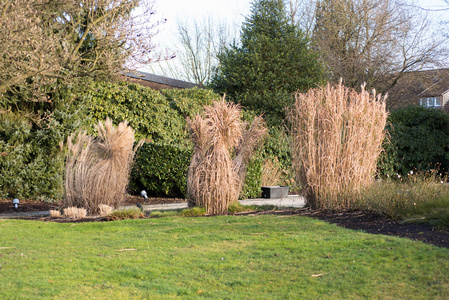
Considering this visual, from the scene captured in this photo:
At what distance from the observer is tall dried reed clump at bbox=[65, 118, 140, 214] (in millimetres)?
8055

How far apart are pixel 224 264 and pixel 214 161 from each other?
11.2ft

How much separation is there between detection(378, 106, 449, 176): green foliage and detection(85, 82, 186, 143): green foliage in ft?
28.6

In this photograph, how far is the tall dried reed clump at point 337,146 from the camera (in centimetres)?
743

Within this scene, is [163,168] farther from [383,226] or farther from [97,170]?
[383,226]

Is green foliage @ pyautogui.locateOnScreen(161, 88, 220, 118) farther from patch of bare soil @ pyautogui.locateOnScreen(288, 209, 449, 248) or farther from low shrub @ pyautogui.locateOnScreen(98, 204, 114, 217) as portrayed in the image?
patch of bare soil @ pyautogui.locateOnScreen(288, 209, 449, 248)

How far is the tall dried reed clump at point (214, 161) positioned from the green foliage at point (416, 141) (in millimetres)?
10392

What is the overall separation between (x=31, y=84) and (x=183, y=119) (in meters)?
5.19

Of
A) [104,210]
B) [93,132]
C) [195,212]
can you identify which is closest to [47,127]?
[93,132]

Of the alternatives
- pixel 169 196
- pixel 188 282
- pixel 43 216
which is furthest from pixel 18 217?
pixel 188 282

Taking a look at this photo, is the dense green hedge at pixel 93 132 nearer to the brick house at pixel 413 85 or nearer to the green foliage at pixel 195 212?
the green foliage at pixel 195 212

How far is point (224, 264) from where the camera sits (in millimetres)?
4418

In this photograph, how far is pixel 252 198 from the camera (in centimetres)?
1180

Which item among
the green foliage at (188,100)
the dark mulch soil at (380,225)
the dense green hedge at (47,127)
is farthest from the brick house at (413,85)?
the dark mulch soil at (380,225)

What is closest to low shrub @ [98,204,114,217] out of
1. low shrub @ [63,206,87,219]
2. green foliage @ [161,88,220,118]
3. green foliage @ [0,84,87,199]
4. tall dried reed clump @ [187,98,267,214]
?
low shrub @ [63,206,87,219]
